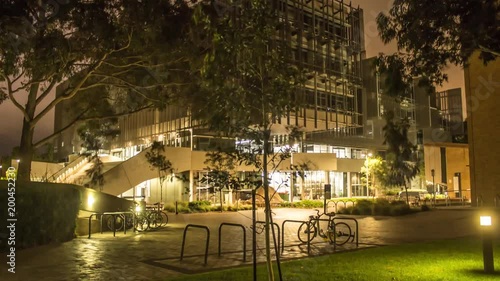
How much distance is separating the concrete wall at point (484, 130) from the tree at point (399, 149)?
5120 mm

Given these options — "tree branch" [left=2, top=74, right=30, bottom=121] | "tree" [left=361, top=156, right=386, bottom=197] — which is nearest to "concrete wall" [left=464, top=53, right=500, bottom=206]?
"tree" [left=361, top=156, right=386, bottom=197]

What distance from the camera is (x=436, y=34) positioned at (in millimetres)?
10938

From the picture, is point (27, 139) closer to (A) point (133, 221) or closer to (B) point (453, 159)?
(A) point (133, 221)

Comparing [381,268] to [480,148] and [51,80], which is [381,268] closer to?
[51,80]

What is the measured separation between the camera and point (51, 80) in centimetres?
1727

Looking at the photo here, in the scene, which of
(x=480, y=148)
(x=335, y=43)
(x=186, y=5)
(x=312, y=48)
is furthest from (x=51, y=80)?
(x=335, y=43)

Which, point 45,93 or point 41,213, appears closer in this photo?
point 41,213

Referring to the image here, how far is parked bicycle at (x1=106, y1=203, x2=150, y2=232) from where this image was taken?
19141 millimetres

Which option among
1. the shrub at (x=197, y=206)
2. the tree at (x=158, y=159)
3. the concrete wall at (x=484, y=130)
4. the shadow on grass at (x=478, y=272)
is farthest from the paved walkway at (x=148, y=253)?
the shrub at (x=197, y=206)

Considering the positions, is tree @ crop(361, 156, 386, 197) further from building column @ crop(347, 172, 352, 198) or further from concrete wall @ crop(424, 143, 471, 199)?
concrete wall @ crop(424, 143, 471, 199)

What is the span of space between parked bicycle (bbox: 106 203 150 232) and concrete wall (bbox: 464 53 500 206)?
20414 mm

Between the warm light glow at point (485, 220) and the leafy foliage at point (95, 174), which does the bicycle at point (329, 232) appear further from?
the leafy foliage at point (95, 174)

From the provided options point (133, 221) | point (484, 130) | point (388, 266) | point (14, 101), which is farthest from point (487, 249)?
point (484, 130)

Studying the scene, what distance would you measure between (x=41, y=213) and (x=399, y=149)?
96.7 ft
